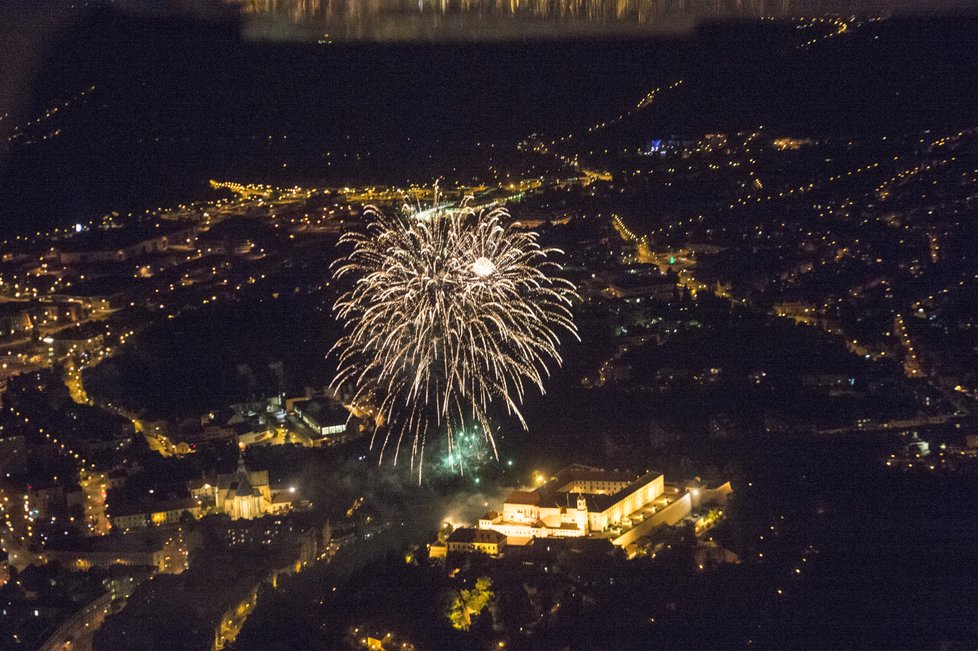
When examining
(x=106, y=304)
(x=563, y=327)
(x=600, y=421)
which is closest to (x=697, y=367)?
(x=563, y=327)

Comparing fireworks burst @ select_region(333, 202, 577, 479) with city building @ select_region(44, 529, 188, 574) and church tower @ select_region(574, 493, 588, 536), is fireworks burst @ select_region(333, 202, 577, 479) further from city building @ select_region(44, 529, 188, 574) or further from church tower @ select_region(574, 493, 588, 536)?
city building @ select_region(44, 529, 188, 574)

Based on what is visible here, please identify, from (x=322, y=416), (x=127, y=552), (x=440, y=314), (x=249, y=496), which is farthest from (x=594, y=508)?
(x=322, y=416)

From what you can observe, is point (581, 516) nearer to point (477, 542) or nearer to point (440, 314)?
point (477, 542)

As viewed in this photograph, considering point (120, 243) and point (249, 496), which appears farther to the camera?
point (120, 243)

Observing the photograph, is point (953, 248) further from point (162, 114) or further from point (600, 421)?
point (162, 114)

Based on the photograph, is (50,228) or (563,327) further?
(50,228)

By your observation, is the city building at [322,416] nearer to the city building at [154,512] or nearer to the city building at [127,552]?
the city building at [154,512]

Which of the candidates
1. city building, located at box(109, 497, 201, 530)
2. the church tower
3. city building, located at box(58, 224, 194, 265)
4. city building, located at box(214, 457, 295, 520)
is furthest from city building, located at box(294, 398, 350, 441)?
city building, located at box(58, 224, 194, 265)
